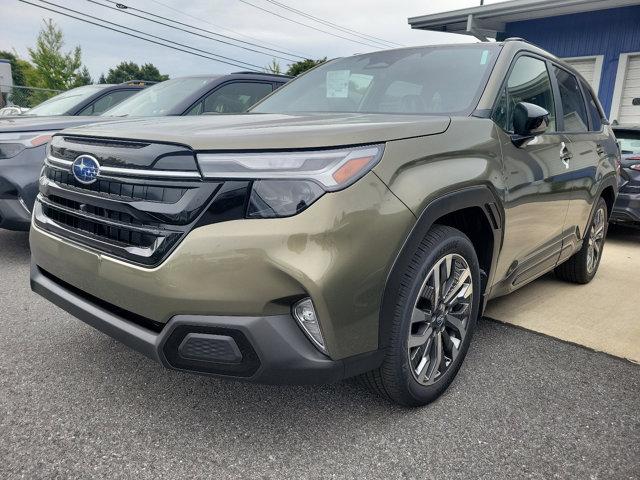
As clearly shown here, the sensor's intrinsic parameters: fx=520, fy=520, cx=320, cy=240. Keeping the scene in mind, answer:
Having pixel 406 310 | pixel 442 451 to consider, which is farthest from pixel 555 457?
pixel 406 310

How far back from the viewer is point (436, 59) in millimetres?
2955

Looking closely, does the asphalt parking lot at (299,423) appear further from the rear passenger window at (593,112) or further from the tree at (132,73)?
the tree at (132,73)

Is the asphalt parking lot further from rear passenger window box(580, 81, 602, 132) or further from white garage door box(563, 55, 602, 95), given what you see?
white garage door box(563, 55, 602, 95)

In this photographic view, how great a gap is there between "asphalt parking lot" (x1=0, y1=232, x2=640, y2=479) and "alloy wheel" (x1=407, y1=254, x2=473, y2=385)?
0.66 feet

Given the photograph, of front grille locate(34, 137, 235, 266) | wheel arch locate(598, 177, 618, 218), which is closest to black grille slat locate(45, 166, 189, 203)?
front grille locate(34, 137, 235, 266)

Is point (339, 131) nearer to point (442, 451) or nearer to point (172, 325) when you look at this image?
point (172, 325)

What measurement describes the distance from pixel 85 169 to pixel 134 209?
366mm

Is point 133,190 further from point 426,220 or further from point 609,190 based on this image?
point 609,190

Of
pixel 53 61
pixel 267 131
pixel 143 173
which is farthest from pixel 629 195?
pixel 53 61

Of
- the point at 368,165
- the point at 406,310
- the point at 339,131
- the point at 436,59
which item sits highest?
the point at 436,59

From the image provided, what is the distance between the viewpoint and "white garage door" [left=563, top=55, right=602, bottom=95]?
453 inches

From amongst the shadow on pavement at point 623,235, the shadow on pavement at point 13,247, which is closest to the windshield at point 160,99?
the shadow on pavement at point 13,247

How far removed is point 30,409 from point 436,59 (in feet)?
8.77

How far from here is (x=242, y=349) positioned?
5.64ft
